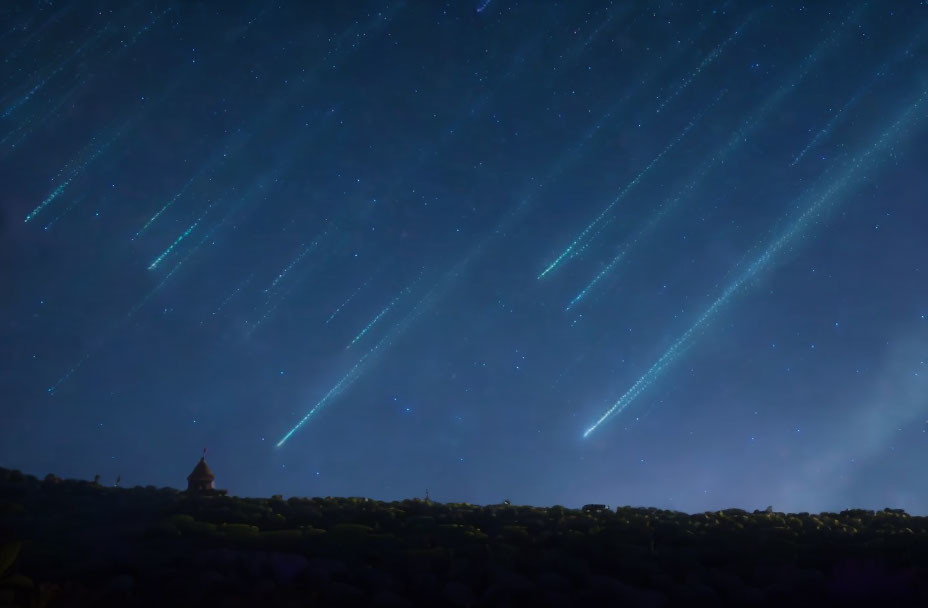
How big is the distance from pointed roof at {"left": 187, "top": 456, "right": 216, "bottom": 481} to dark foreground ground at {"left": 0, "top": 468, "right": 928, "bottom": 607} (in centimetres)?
1357

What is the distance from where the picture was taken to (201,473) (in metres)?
28.5

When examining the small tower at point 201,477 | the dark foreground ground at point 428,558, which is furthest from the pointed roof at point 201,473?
the dark foreground ground at point 428,558

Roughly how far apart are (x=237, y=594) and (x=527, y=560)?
14.6ft

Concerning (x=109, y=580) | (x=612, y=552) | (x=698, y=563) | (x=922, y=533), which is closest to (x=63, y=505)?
(x=109, y=580)

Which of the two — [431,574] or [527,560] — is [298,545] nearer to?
[431,574]

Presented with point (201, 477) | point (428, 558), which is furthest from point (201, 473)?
point (428, 558)

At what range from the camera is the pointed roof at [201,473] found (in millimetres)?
28359

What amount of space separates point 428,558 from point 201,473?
21.0 meters

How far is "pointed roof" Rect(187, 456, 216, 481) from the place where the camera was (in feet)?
93.0

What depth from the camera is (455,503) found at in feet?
59.8

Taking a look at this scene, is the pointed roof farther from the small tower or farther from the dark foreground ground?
the dark foreground ground

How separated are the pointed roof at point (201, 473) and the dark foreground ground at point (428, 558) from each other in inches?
534

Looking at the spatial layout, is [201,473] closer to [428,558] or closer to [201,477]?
[201,477]

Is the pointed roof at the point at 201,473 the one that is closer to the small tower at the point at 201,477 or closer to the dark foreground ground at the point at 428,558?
the small tower at the point at 201,477
